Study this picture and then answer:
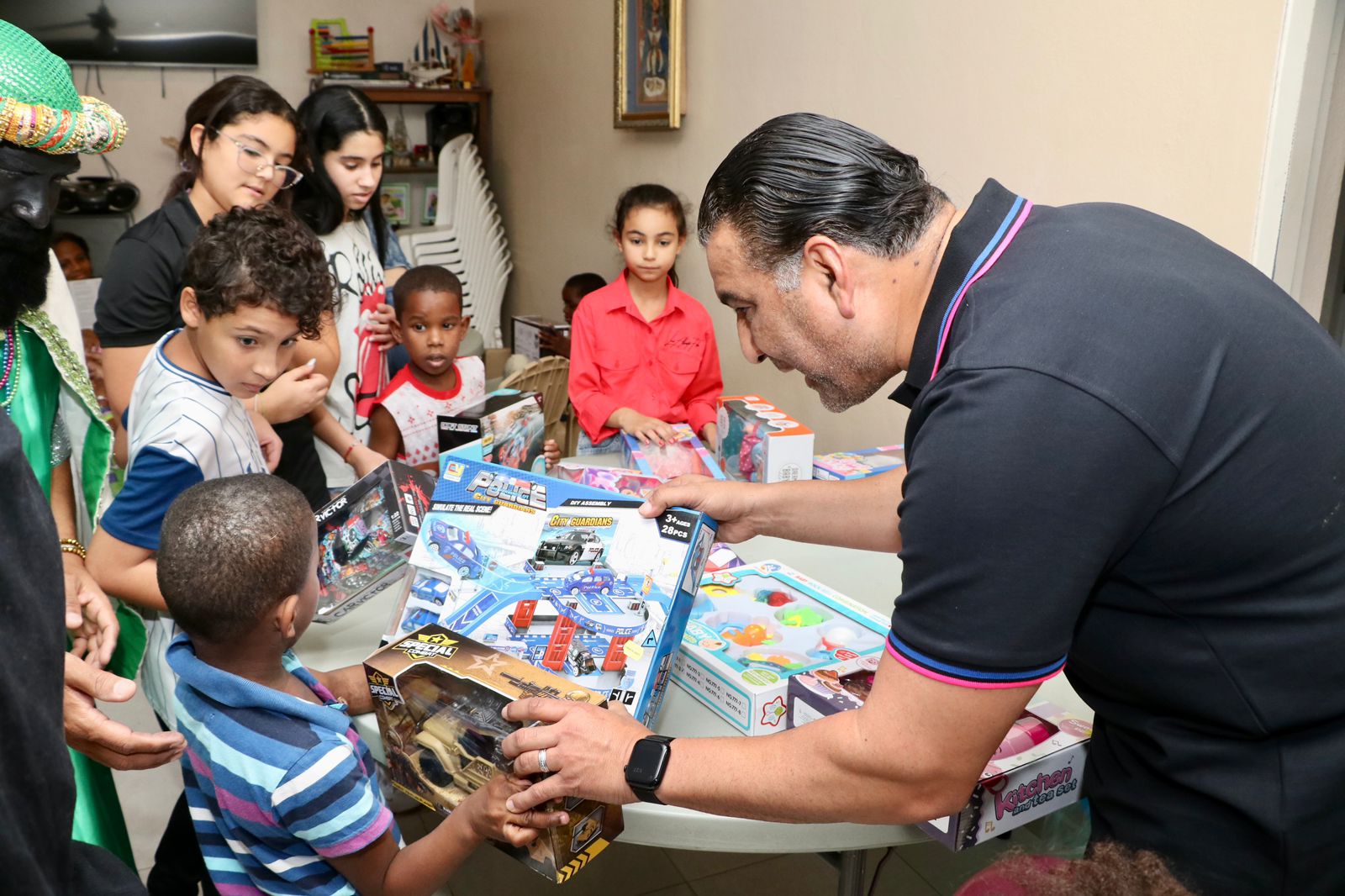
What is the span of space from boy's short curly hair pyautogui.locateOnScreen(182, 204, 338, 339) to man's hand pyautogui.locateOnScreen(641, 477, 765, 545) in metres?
0.75

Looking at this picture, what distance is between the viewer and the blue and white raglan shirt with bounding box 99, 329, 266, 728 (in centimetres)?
156

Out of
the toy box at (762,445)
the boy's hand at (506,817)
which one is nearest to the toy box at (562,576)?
the boy's hand at (506,817)

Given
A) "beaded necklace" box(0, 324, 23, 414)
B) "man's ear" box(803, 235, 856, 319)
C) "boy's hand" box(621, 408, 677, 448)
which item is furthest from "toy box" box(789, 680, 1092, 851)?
"beaded necklace" box(0, 324, 23, 414)

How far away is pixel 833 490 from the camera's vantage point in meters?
1.64

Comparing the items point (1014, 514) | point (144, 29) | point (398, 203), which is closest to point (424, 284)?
point (1014, 514)

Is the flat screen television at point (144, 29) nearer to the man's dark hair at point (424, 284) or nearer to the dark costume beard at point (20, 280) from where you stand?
the man's dark hair at point (424, 284)

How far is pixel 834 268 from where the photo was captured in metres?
1.18

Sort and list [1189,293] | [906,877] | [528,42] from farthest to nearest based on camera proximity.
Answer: [528,42], [906,877], [1189,293]

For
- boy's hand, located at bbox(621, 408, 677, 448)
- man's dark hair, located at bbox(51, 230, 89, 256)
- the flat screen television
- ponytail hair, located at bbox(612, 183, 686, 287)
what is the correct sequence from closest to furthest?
boy's hand, located at bbox(621, 408, 677, 448), ponytail hair, located at bbox(612, 183, 686, 287), man's dark hair, located at bbox(51, 230, 89, 256), the flat screen television

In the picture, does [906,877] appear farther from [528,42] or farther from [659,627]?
[528,42]

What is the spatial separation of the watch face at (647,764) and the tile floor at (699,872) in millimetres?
1446

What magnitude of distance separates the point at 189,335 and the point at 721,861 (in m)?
1.75

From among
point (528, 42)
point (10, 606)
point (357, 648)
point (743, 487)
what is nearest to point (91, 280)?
point (528, 42)

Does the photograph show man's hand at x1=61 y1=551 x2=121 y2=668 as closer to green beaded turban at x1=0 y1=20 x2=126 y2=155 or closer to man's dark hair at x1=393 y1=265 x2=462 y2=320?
green beaded turban at x1=0 y1=20 x2=126 y2=155
